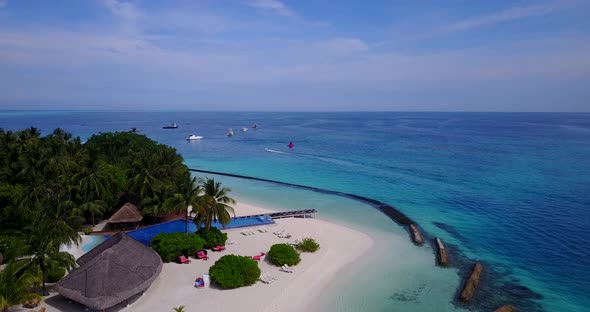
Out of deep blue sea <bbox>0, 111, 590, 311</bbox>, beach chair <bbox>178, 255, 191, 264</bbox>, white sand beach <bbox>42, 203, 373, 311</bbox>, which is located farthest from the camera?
deep blue sea <bbox>0, 111, 590, 311</bbox>

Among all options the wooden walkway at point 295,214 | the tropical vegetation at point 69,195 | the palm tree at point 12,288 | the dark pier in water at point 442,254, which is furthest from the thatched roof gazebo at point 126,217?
the dark pier in water at point 442,254

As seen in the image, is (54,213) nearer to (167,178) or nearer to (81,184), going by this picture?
(81,184)

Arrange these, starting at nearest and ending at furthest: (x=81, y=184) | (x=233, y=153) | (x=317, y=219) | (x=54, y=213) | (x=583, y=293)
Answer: (x=583, y=293) → (x=54, y=213) → (x=81, y=184) → (x=317, y=219) → (x=233, y=153)

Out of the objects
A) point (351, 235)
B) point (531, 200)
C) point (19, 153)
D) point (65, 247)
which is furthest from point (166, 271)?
point (531, 200)

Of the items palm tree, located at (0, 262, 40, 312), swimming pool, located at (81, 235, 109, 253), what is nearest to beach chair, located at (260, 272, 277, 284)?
palm tree, located at (0, 262, 40, 312)

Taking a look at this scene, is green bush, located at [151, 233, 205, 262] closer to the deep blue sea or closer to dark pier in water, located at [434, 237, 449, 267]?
the deep blue sea

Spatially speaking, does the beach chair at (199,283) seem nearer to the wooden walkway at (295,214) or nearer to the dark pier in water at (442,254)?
the wooden walkway at (295,214)
